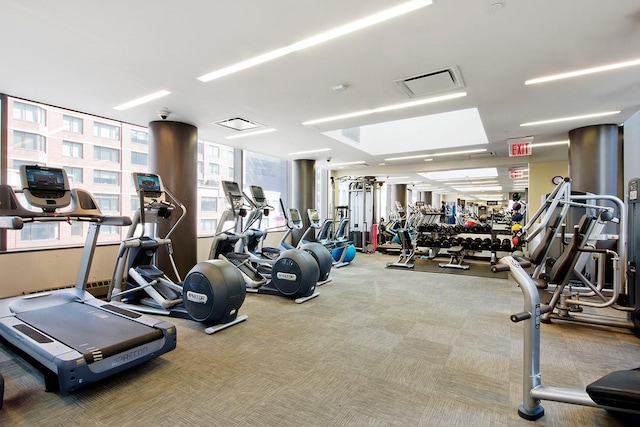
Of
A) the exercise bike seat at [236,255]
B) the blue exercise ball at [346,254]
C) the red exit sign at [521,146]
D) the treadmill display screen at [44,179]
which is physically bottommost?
the blue exercise ball at [346,254]

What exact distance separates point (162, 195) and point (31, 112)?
7.35 feet

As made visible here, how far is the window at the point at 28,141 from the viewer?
14.2ft

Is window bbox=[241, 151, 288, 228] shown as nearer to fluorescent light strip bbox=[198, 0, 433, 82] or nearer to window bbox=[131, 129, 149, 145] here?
window bbox=[131, 129, 149, 145]

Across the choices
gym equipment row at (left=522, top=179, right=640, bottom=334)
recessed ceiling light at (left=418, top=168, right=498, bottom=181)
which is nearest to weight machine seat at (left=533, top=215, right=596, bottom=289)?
gym equipment row at (left=522, top=179, right=640, bottom=334)

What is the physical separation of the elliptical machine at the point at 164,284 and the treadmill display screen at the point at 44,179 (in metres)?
0.76

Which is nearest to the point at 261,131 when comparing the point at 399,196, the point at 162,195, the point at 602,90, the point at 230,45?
the point at 162,195

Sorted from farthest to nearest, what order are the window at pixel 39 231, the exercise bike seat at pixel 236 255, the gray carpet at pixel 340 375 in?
the exercise bike seat at pixel 236 255, the window at pixel 39 231, the gray carpet at pixel 340 375

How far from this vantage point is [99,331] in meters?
2.64

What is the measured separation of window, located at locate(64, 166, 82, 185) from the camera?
4.88 meters

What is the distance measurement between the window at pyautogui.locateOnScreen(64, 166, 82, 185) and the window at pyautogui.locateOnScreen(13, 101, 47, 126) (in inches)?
27.7

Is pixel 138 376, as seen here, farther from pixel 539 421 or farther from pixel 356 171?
pixel 356 171

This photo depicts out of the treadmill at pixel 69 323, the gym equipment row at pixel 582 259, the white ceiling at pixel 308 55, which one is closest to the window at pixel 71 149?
the white ceiling at pixel 308 55

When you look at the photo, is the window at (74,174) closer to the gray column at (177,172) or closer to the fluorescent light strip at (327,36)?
the gray column at (177,172)

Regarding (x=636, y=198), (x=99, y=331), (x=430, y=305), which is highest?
(x=636, y=198)
